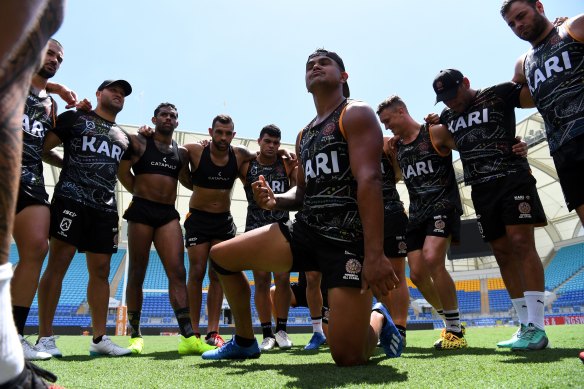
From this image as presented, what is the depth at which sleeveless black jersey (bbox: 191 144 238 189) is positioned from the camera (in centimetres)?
Result: 505

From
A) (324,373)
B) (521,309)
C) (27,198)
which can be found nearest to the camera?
(324,373)

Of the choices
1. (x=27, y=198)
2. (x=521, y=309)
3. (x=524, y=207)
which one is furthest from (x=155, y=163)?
(x=521, y=309)

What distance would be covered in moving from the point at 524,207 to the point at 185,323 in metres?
3.23

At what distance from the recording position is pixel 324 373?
7.55 ft

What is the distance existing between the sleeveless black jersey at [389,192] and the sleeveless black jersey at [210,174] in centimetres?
186

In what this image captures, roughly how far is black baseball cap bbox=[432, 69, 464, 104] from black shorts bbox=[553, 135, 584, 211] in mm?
1327

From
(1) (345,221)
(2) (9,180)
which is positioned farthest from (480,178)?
(2) (9,180)

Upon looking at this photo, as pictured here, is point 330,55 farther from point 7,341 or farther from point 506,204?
point 7,341

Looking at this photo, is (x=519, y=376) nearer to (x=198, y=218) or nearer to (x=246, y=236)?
(x=246, y=236)

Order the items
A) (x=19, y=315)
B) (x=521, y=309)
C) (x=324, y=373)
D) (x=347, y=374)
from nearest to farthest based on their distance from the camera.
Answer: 1. (x=347, y=374)
2. (x=324, y=373)
3. (x=19, y=315)
4. (x=521, y=309)

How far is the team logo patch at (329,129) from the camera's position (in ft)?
9.47

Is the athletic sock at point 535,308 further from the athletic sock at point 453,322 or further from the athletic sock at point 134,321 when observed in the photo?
the athletic sock at point 134,321

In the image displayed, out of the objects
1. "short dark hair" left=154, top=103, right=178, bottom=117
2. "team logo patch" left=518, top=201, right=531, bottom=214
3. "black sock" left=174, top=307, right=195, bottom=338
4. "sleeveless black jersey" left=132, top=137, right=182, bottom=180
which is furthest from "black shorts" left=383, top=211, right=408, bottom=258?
"short dark hair" left=154, top=103, right=178, bottom=117

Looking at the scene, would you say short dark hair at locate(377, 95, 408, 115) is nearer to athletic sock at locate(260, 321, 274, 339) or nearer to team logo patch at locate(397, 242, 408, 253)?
team logo patch at locate(397, 242, 408, 253)
